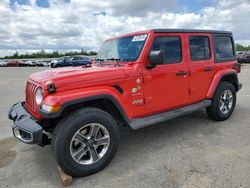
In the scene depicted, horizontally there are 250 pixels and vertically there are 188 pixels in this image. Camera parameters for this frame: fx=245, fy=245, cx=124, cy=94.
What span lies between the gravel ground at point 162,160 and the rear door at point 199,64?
0.79m

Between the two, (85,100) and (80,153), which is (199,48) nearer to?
(85,100)

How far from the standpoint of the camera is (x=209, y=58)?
16.4 ft

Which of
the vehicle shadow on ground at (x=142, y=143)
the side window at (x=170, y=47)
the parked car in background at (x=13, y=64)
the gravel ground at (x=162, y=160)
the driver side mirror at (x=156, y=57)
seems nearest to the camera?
the gravel ground at (x=162, y=160)

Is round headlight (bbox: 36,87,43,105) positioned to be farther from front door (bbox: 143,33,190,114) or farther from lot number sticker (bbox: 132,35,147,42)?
lot number sticker (bbox: 132,35,147,42)

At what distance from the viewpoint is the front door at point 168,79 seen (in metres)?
3.98

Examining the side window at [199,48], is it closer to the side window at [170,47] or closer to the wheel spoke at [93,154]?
the side window at [170,47]

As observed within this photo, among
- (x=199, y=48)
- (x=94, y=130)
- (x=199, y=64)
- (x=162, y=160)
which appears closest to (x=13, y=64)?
(x=199, y=48)

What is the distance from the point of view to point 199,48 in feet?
15.9

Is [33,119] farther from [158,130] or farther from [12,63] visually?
[12,63]

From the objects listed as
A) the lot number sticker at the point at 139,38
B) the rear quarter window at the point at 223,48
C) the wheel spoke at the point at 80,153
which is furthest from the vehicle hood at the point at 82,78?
the rear quarter window at the point at 223,48

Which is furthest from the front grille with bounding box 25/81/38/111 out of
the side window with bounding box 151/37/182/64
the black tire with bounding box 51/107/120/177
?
the side window with bounding box 151/37/182/64

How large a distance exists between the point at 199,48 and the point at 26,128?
11.4ft

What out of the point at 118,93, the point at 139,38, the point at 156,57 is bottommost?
the point at 118,93

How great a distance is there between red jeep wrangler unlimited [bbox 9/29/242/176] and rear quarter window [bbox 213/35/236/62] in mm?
22
